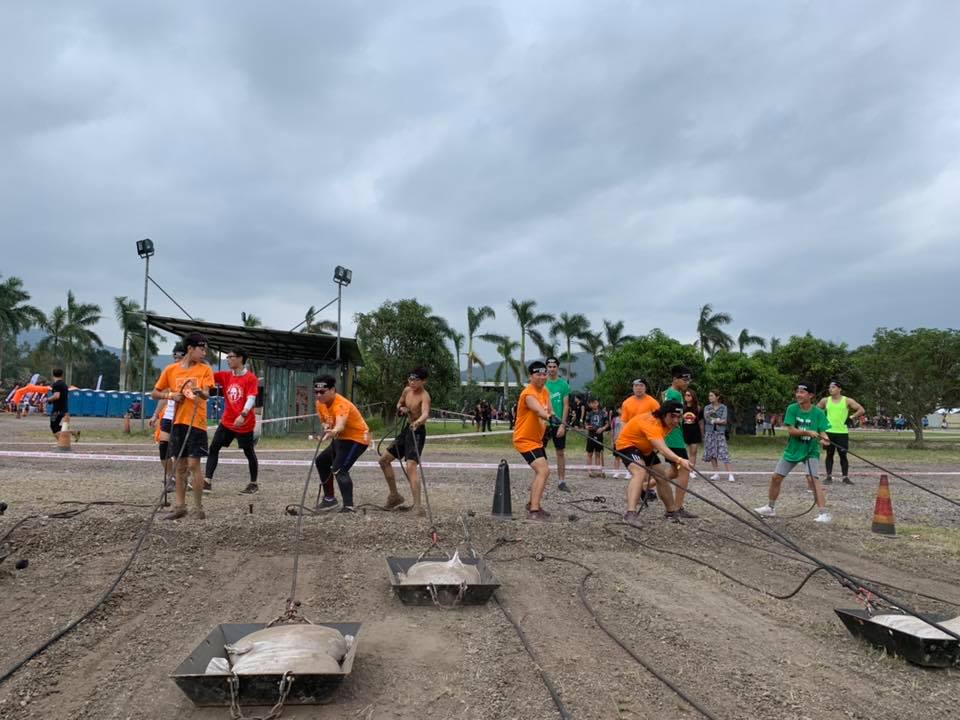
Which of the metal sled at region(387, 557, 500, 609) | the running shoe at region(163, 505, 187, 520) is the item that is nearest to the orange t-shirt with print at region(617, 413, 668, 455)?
the metal sled at region(387, 557, 500, 609)

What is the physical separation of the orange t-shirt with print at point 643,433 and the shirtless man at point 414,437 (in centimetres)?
226

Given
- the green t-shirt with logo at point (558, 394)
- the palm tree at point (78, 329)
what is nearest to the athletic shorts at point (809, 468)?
the green t-shirt with logo at point (558, 394)

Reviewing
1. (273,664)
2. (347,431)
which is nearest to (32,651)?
(273,664)

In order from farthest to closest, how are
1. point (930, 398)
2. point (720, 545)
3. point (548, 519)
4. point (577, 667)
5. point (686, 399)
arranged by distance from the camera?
point (930, 398), point (686, 399), point (548, 519), point (720, 545), point (577, 667)

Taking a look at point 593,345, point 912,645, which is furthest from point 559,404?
point 593,345

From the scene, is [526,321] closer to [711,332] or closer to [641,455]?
[711,332]

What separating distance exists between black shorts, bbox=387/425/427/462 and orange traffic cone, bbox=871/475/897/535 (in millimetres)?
5086

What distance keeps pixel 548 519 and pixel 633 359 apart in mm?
26160

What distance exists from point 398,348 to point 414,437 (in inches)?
1229

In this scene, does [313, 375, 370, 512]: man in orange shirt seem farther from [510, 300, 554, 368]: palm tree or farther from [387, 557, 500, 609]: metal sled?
[510, 300, 554, 368]: palm tree

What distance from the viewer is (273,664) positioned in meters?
3.02

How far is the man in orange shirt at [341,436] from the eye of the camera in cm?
745

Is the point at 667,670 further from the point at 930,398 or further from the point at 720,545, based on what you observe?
the point at 930,398

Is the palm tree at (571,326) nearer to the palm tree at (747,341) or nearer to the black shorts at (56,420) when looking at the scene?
the palm tree at (747,341)
